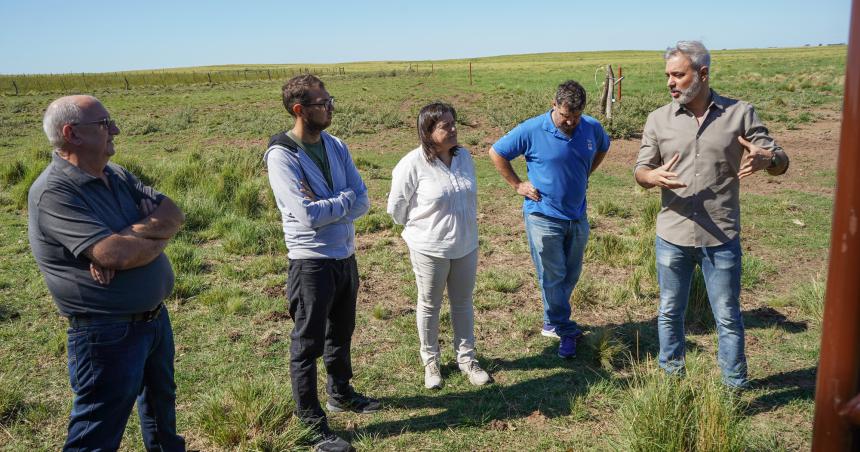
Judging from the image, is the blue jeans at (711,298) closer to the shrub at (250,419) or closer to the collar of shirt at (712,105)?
the collar of shirt at (712,105)

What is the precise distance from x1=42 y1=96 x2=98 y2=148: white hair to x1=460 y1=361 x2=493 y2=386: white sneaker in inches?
112

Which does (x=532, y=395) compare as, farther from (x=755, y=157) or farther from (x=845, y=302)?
(x=845, y=302)

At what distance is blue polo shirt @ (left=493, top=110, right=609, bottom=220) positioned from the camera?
14.5 feet

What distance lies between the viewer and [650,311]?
5.45 metres

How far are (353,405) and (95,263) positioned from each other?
6.30ft

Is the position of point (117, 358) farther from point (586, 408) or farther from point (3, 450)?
point (586, 408)

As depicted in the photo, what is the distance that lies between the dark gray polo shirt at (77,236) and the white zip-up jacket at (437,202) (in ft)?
5.41

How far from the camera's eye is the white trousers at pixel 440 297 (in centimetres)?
404

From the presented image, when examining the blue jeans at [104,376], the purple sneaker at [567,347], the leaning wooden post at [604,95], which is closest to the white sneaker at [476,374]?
the purple sneaker at [567,347]

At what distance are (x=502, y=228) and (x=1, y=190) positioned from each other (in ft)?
26.7

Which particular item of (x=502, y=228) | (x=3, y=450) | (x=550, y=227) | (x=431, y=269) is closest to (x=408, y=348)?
(x=431, y=269)

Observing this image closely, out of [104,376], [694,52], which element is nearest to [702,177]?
[694,52]

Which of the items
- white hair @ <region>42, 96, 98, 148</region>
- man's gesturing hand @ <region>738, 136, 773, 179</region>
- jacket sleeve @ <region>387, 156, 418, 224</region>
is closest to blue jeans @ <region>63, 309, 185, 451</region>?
white hair @ <region>42, 96, 98, 148</region>

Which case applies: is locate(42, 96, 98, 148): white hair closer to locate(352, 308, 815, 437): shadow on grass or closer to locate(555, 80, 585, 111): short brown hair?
locate(352, 308, 815, 437): shadow on grass
